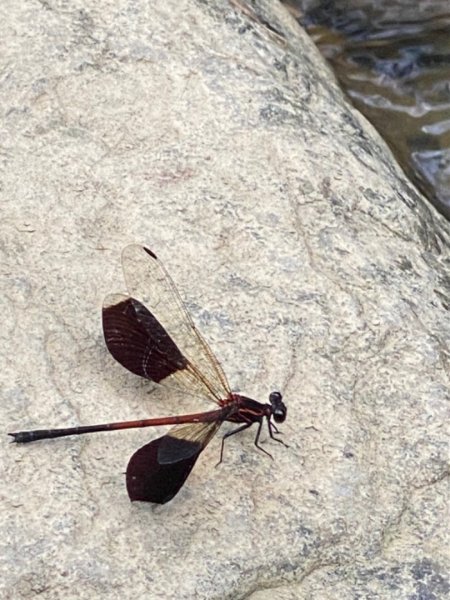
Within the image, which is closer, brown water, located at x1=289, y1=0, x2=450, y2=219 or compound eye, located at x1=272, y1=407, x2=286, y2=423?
compound eye, located at x1=272, y1=407, x2=286, y2=423

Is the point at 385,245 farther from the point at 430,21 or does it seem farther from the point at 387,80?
the point at 430,21

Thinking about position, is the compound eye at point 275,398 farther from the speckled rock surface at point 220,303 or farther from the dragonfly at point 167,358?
the speckled rock surface at point 220,303

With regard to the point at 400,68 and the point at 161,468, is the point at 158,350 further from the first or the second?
the point at 400,68

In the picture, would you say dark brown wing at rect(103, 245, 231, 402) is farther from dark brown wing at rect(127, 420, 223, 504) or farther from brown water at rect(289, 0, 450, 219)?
brown water at rect(289, 0, 450, 219)

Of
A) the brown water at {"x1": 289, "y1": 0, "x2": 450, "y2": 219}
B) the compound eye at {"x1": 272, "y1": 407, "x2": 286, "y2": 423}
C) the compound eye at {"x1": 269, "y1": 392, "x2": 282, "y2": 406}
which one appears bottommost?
the brown water at {"x1": 289, "y1": 0, "x2": 450, "y2": 219}

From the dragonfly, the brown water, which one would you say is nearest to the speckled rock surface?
the dragonfly

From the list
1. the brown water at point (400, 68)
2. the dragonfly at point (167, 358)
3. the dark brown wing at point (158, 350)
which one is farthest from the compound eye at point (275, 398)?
the brown water at point (400, 68)

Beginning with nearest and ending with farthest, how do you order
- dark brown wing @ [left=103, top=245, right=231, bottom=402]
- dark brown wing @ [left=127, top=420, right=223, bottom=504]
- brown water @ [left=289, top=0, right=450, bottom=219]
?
dark brown wing @ [left=127, top=420, right=223, bottom=504] → dark brown wing @ [left=103, top=245, right=231, bottom=402] → brown water @ [left=289, top=0, right=450, bottom=219]

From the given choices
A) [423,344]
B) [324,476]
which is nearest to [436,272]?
[423,344]
